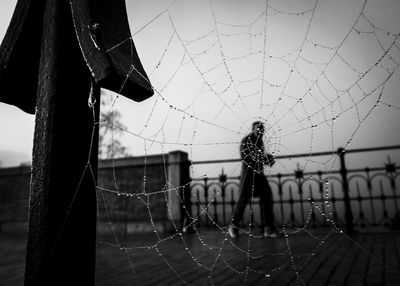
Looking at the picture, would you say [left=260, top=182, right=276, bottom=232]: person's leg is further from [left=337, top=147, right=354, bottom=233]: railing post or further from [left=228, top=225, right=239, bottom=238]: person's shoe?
[left=337, top=147, right=354, bottom=233]: railing post

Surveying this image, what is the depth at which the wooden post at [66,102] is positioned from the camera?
3.30 feet

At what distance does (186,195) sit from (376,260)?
4655mm

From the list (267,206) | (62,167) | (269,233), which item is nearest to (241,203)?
(267,206)

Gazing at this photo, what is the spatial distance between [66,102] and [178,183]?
5801mm

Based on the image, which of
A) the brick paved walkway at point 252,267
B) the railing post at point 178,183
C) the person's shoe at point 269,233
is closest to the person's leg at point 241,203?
the person's shoe at point 269,233

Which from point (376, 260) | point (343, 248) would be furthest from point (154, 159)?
point (376, 260)

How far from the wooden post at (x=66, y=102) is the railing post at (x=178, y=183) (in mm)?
5648

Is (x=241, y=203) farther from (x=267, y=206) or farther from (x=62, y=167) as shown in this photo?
(x=62, y=167)

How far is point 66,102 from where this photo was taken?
1.09m

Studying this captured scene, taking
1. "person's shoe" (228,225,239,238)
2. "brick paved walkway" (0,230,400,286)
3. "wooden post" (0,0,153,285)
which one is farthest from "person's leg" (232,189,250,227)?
"wooden post" (0,0,153,285)

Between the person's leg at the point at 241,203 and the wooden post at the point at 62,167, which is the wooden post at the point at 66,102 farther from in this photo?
the person's leg at the point at 241,203

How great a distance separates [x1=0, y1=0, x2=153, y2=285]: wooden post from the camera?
1007mm

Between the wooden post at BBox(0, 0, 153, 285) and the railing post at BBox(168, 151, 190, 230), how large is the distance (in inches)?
222

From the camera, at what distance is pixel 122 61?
42.0 inches
